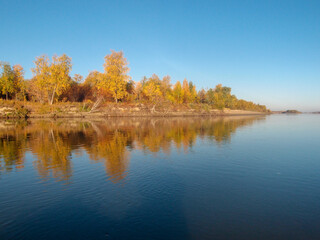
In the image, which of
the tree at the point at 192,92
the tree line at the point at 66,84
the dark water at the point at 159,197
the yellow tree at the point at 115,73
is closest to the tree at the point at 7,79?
the tree line at the point at 66,84

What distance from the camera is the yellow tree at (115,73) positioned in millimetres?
81688

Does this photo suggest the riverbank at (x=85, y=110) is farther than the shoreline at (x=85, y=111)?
No

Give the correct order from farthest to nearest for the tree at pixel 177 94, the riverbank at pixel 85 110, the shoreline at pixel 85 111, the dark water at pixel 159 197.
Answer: the tree at pixel 177 94 → the shoreline at pixel 85 111 → the riverbank at pixel 85 110 → the dark water at pixel 159 197

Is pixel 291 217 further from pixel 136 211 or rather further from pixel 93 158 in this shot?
pixel 93 158

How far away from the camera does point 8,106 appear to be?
65.4 m

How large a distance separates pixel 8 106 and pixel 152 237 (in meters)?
75.1

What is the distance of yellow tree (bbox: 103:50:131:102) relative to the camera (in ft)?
268

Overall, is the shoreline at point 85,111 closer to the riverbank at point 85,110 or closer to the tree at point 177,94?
the riverbank at point 85,110

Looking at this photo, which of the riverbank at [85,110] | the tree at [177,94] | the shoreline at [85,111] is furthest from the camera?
the tree at [177,94]

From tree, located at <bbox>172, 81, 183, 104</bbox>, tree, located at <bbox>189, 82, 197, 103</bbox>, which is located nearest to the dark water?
tree, located at <bbox>172, 81, 183, 104</bbox>

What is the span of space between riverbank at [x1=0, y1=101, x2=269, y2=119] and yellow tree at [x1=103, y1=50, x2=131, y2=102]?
256 inches

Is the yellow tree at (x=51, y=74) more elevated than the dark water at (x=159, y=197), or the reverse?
the yellow tree at (x=51, y=74)

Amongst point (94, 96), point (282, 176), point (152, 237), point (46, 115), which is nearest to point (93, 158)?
point (152, 237)

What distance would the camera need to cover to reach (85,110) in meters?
75.4
